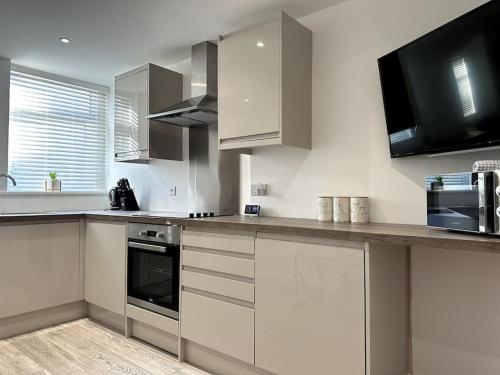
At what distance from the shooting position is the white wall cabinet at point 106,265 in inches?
105

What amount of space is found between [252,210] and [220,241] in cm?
59

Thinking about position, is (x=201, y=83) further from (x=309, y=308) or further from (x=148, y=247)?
(x=309, y=308)

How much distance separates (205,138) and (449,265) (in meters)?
2.04

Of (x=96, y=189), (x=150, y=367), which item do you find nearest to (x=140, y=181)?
(x=96, y=189)

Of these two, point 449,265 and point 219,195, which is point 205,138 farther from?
point 449,265

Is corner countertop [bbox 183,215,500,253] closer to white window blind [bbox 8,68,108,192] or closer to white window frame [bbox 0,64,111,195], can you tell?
white window frame [bbox 0,64,111,195]

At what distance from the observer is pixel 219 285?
204cm

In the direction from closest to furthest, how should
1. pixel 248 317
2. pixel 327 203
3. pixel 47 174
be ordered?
pixel 248 317, pixel 327 203, pixel 47 174

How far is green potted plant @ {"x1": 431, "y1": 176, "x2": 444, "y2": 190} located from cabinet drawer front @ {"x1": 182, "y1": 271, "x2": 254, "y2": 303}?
1.04 metres

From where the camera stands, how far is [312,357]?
5.49 ft

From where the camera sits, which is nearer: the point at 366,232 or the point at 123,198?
the point at 366,232

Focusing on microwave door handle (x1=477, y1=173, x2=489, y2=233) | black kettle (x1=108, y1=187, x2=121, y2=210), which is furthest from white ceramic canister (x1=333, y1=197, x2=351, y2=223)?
black kettle (x1=108, y1=187, x2=121, y2=210)

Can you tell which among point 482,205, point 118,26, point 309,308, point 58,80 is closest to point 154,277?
point 309,308

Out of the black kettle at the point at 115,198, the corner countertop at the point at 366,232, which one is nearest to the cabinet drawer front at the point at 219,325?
the corner countertop at the point at 366,232
